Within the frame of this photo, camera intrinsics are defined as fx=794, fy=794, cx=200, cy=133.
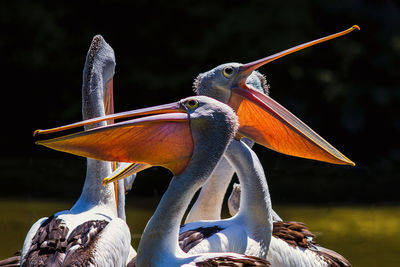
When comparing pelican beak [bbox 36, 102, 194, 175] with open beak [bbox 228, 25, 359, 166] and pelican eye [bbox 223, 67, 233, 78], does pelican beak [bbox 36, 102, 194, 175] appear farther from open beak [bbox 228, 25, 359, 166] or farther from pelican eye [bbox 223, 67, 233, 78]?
pelican eye [bbox 223, 67, 233, 78]

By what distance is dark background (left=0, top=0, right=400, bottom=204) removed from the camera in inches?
503

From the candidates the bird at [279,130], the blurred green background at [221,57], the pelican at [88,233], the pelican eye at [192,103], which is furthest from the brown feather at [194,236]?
the blurred green background at [221,57]

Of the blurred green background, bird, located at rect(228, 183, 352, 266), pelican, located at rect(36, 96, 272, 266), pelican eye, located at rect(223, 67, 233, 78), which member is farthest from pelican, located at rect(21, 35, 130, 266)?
the blurred green background

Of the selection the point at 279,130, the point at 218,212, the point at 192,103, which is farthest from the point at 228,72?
the point at 192,103

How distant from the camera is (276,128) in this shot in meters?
3.91

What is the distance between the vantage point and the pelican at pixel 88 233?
11.5 feet

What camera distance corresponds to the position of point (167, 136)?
10.3 ft

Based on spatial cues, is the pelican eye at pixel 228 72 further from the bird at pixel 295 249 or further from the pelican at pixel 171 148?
the pelican at pixel 171 148

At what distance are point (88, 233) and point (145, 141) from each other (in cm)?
75

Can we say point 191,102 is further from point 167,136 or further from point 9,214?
point 9,214

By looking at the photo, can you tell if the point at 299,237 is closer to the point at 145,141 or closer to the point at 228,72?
the point at 228,72

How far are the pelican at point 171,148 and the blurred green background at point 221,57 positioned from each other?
904 centimetres

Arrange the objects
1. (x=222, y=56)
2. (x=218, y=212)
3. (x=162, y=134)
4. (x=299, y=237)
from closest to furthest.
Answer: (x=162, y=134) < (x=299, y=237) < (x=218, y=212) < (x=222, y=56)

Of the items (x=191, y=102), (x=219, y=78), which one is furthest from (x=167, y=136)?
(x=219, y=78)
